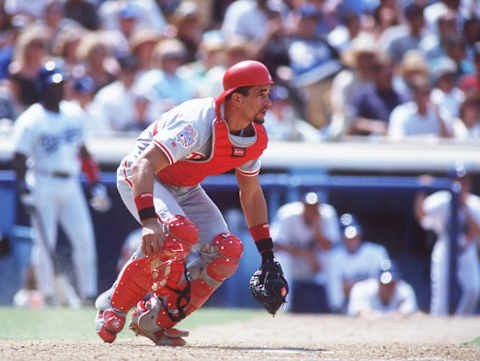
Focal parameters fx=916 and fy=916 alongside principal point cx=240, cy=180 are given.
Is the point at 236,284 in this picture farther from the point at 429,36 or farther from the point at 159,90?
the point at 429,36

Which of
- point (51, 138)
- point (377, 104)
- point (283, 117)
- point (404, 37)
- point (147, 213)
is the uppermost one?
point (404, 37)

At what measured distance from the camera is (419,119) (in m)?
9.71

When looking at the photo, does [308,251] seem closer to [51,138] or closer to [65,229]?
[65,229]

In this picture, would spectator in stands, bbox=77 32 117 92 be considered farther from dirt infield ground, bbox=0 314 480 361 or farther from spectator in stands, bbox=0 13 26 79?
dirt infield ground, bbox=0 314 480 361

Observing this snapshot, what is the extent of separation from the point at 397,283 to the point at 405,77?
2807 millimetres

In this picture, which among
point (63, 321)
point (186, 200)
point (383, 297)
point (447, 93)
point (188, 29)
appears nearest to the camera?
point (186, 200)

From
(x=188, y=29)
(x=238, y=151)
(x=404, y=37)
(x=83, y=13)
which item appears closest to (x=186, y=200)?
(x=238, y=151)

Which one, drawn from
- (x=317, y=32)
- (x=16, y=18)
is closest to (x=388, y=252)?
(x=317, y=32)

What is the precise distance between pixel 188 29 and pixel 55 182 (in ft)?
9.98

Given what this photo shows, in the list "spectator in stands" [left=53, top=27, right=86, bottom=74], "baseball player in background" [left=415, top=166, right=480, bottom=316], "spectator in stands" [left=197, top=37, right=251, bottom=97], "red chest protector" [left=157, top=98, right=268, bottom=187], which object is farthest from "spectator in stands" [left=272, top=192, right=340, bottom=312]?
"red chest protector" [left=157, top=98, right=268, bottom=187]

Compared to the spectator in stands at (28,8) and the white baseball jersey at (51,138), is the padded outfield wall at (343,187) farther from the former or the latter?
the spectator in stands at (28,8)

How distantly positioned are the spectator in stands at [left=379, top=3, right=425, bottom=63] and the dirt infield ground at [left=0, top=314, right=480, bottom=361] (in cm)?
415

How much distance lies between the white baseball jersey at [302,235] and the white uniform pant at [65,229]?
177 centimetres

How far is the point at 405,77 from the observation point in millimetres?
10242
